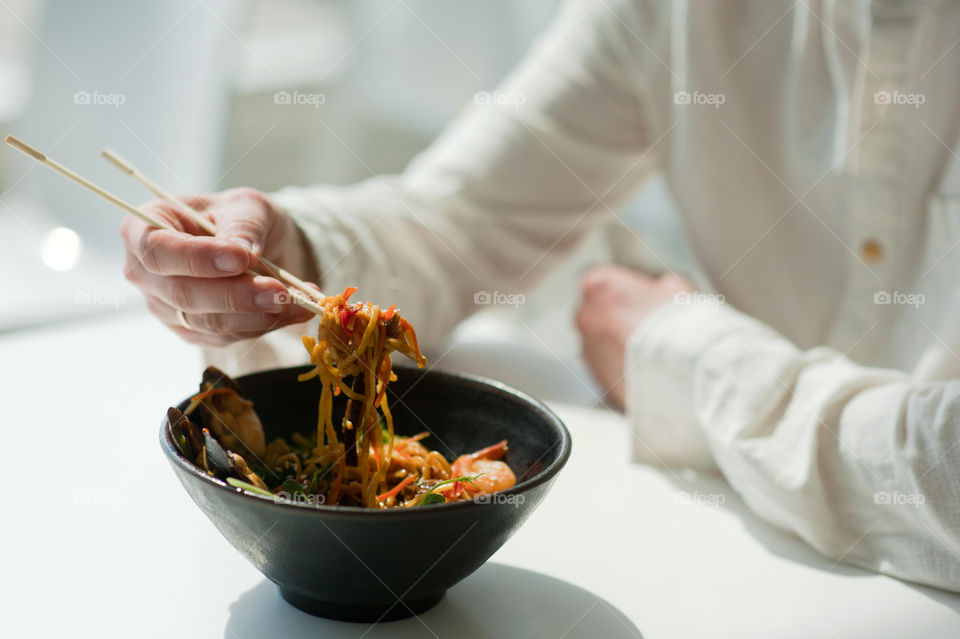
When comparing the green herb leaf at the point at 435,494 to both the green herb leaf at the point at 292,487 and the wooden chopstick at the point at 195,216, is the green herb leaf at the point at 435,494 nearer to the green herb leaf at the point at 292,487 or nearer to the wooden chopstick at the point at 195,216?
the green herb leaf at the point at 292,487

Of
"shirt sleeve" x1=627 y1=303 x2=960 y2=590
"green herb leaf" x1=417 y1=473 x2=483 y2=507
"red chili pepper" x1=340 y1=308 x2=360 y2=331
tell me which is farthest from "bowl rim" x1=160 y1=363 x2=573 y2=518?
"shirt sleeve" x1=627 y1=303 x2=960 y2=590

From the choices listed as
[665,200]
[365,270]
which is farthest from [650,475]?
[665,200]

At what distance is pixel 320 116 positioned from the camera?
3.03m

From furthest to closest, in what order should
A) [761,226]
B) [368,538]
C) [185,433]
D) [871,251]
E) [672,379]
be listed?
1. [761,226]
2. [871,251]
3. [672,379]
4. [185,433]
5. [368,538]

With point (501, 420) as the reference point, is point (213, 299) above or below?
above

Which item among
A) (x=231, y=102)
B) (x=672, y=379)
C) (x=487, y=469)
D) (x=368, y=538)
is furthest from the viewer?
(x=231, y=102)

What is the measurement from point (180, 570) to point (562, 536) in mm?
422

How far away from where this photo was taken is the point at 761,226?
1.50 meters

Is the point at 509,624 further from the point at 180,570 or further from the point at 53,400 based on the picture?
the point at 53,400

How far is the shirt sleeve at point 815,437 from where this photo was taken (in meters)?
0.91

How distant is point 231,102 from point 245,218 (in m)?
1.81

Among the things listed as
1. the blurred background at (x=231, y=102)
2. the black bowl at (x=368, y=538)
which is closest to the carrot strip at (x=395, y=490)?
the black bowl at (x=368, y=538)

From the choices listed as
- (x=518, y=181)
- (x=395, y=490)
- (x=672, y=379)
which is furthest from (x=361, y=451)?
(x=518, y=181)

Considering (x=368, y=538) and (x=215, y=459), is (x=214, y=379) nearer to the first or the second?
(x=215, y=459)
